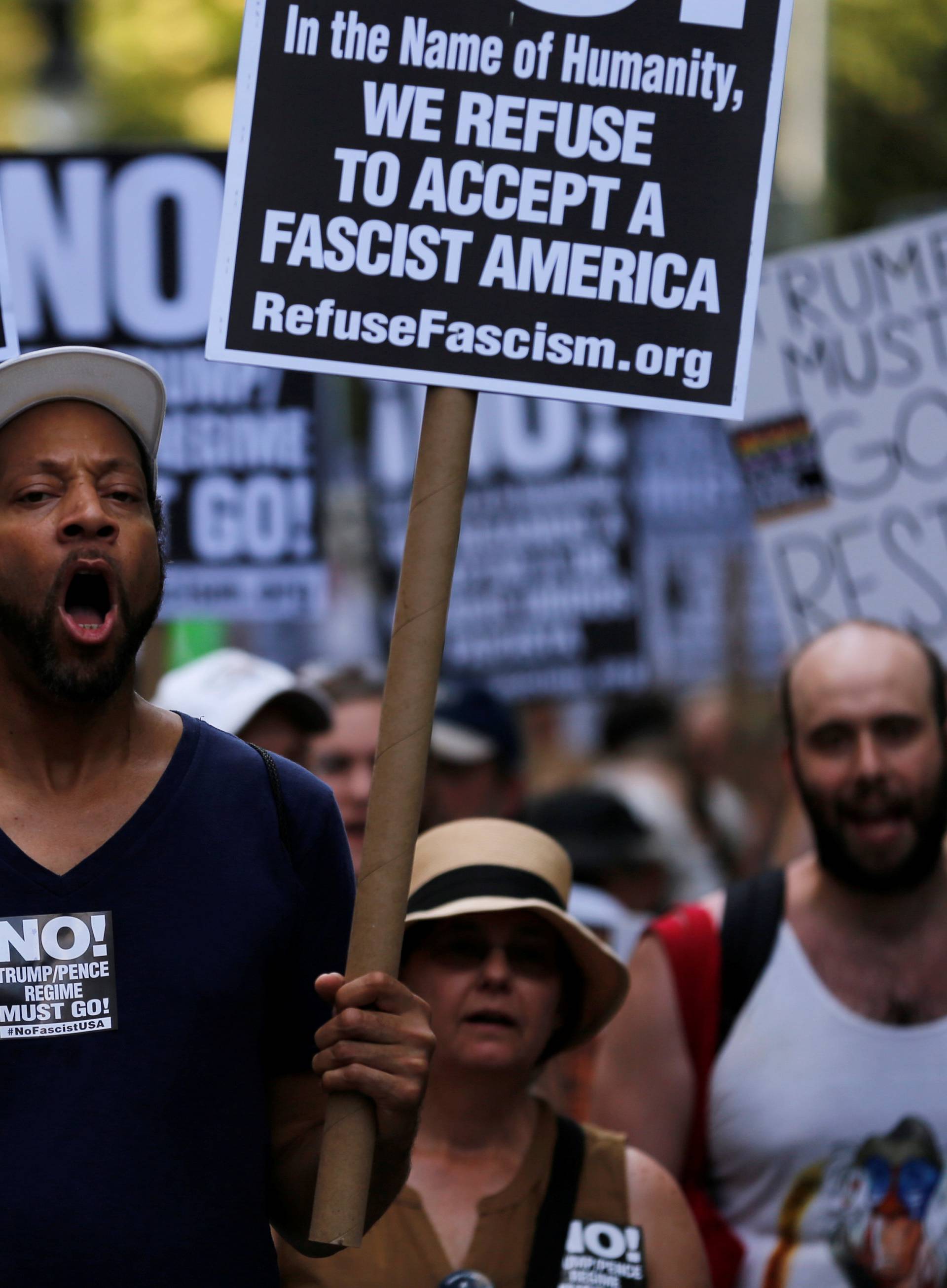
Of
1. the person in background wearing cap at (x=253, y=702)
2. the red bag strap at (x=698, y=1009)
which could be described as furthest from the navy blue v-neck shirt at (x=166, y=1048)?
the person in background wearing cap at (x=253, y=702)

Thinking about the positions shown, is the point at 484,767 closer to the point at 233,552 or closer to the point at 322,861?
the point at 233,552

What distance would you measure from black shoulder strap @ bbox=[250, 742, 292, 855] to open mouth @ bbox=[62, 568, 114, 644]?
0.90 ft

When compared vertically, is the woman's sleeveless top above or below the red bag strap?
below

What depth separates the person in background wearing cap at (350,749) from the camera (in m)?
5.20

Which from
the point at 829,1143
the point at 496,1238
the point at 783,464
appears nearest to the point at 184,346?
the point at 783,464

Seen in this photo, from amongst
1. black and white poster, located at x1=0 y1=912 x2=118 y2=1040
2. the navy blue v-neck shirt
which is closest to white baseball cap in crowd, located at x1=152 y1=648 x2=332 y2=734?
the navy blue v-neck shirt

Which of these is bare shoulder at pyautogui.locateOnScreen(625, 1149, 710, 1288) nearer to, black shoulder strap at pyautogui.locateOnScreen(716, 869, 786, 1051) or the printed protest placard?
black shoulder strap at pyautogui.locateOnScreen(716, 869, 786, 1051)

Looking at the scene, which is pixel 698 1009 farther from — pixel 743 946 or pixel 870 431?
pixel 870 431

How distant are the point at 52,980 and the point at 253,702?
2.74m

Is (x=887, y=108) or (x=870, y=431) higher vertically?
(x=887, y=108)

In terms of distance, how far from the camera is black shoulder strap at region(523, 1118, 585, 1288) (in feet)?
11.1

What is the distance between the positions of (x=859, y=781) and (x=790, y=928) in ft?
1.12

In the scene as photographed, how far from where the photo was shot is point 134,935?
2.45m

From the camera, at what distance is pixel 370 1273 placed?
10.9ft
